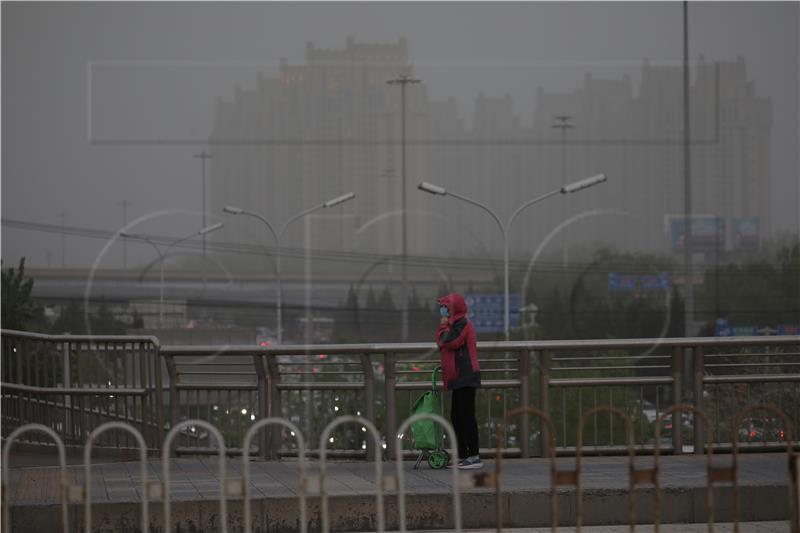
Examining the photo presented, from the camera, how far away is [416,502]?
941 centimetres

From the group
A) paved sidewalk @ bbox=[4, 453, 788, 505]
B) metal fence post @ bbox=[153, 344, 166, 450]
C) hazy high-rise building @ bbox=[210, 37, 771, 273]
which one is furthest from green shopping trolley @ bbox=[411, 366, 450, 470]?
hazy high-rise building @ bbox=[210, 37, 771, 273]

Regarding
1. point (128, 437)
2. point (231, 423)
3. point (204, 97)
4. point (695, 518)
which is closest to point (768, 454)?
point (695, 518)

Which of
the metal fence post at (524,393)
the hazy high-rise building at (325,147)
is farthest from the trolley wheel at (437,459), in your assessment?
the hazy high-rise building at (325,147)

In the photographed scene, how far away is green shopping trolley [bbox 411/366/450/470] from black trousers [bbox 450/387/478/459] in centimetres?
19

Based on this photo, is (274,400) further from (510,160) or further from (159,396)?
(510,160)

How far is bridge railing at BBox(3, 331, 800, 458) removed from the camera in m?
12.1

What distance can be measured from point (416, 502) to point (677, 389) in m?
3.99

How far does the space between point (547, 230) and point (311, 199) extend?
37.7 ft

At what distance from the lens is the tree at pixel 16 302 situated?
17.7m

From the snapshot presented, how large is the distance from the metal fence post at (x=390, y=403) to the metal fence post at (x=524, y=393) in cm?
122

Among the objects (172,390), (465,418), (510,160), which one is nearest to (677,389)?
(465,418)

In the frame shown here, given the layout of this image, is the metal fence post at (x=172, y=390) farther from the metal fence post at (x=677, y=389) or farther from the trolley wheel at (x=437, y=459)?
the metal fence post at (x=677, y=389)

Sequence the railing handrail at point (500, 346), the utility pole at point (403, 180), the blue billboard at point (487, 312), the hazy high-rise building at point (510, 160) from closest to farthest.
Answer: the railing handrail at point (500, 346) < the hazy high-rise building at point (510, 160) < the utility pole at point (403, 180) < the blue billboard at point (487, 312)

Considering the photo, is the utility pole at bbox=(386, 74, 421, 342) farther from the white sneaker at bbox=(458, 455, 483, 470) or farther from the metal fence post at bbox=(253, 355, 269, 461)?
the white sneaker at bbox=(458, 455, 483, 470)
